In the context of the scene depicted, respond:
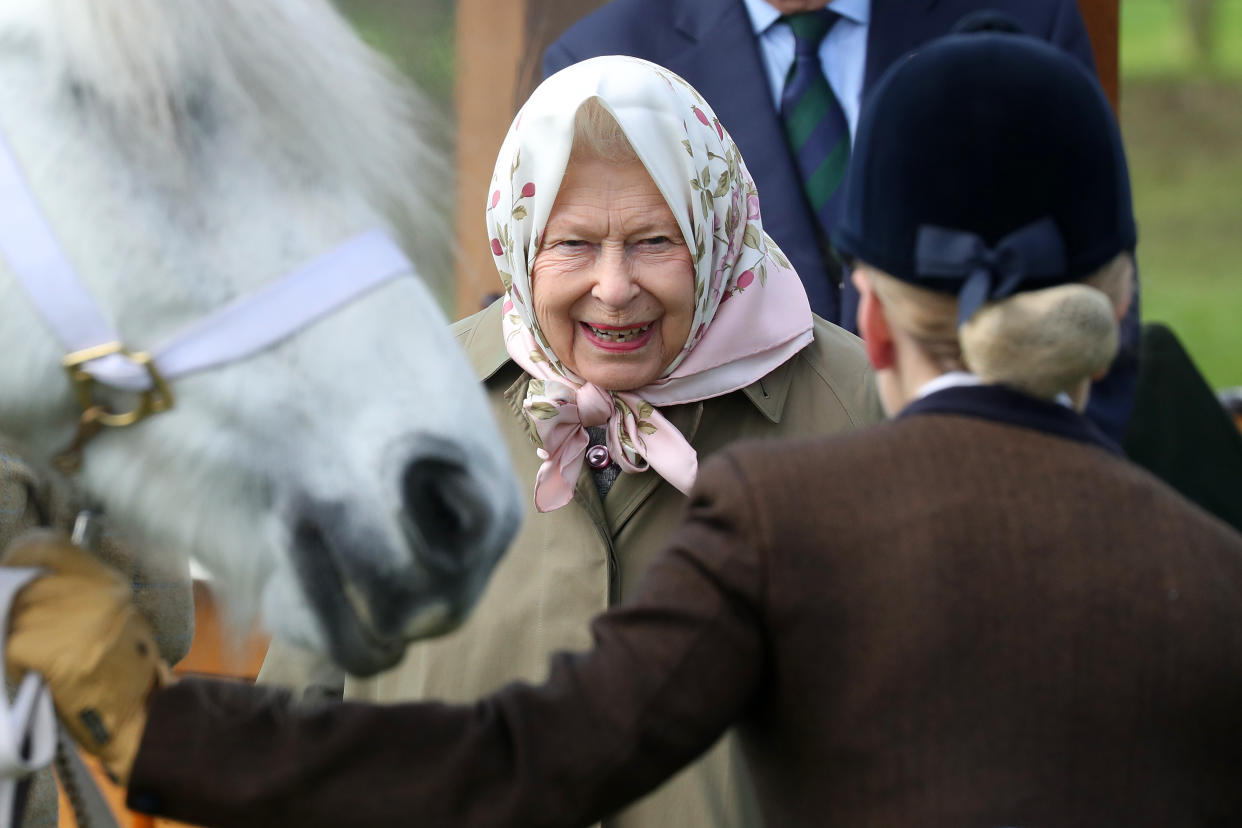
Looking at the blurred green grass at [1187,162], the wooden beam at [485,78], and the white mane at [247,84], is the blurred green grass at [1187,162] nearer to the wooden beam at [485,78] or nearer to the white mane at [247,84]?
the wooden beam at [485,78]

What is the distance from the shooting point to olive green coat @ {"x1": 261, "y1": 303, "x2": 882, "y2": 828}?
1516 mm

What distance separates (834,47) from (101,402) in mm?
1614

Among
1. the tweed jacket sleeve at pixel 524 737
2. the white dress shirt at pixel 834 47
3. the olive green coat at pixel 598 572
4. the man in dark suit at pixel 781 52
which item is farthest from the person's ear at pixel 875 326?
the white dress shirt at pixel 834 47

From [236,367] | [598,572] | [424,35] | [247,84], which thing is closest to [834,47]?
[598,572]

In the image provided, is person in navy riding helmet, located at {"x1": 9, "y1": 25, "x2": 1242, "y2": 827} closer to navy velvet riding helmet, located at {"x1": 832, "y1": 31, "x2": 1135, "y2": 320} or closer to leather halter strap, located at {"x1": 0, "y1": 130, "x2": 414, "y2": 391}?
navy velvet riding helmet, located at {"x1": 832, "y1": 31, "x2": 1135, "y2": 320}

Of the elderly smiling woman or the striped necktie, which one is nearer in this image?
the elderly smiling woman

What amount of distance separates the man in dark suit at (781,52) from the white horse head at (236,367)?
118 centimetres

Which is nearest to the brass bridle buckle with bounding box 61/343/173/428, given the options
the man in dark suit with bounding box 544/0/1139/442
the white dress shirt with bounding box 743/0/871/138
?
the man in dark suit with bounding box 544/0/1139/442

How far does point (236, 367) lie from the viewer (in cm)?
106

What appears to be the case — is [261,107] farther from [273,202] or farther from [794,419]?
[794,419]

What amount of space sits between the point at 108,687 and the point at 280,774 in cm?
16

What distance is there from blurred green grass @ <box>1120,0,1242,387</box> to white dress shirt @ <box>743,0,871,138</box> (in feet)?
→ 12.9

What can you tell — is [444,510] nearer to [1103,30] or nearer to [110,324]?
[110,324]

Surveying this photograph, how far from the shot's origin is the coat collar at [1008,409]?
0.99m
